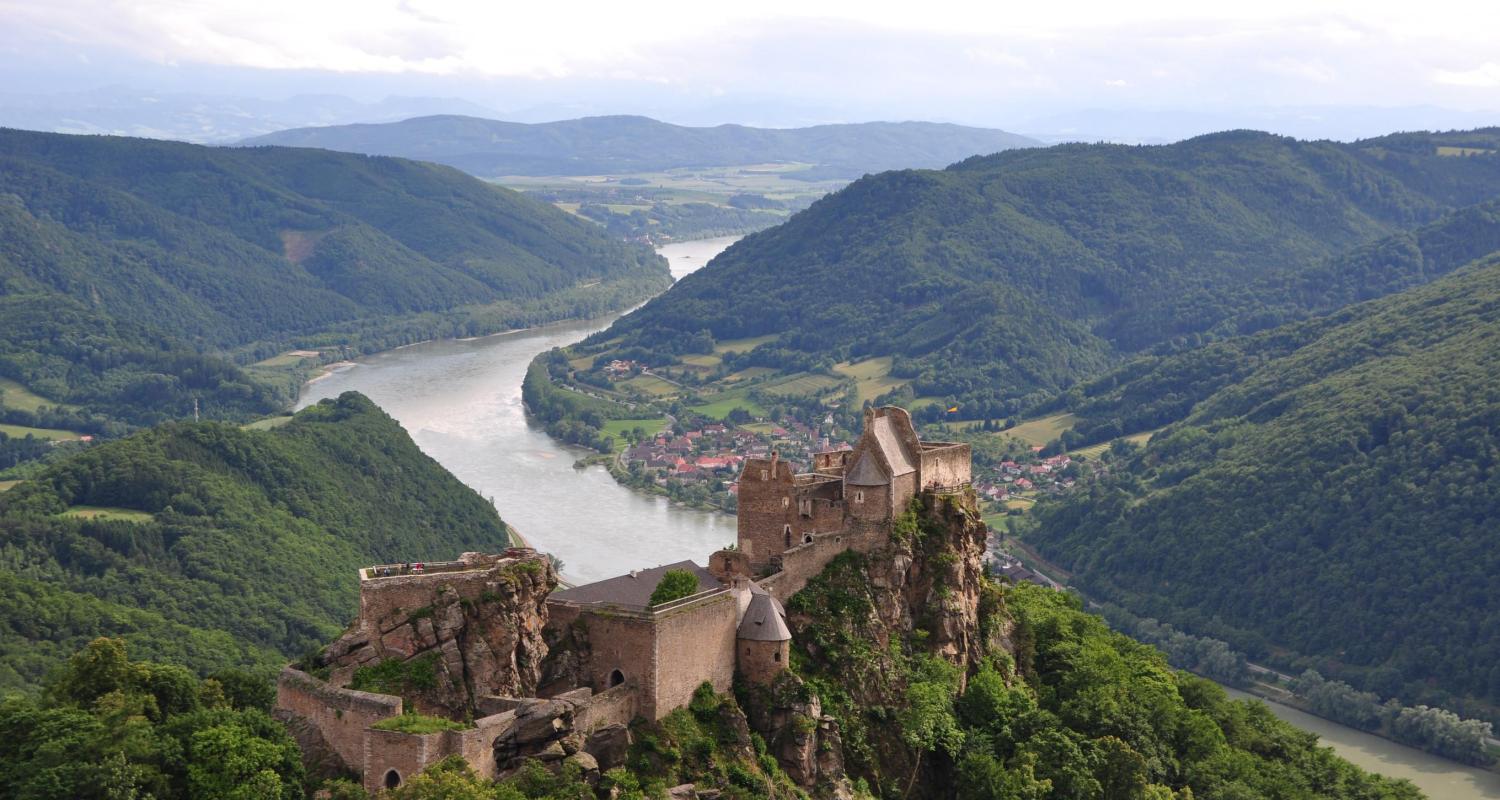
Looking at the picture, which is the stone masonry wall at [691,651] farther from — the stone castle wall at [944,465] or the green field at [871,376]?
the green field at [871,376]

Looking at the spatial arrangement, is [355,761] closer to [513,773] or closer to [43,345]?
[513,773]

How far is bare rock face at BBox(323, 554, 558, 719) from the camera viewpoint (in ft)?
147

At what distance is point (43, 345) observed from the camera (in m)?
191

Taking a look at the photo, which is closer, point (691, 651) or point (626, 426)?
point (691, 651)

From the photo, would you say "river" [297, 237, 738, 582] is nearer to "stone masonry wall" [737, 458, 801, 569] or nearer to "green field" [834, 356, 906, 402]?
"green field" [834, 356, 906, 402]

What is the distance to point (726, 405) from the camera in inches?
6998

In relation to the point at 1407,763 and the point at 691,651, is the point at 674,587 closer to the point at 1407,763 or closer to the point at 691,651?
the point at 691,651

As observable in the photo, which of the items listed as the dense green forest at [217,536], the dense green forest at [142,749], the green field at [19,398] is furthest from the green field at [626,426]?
the dense green forest at [142,749]

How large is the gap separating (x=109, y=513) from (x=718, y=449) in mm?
60810

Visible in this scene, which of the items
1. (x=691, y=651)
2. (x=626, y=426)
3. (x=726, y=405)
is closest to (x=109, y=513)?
(x=626, y=426)

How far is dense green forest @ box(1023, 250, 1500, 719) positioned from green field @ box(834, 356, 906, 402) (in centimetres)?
3447

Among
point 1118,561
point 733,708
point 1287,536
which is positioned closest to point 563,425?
point 1118,561

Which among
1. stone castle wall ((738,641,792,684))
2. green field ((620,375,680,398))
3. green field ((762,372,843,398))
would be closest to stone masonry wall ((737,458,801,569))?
stone castle wall ((738,641,792,684))

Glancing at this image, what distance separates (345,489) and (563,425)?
4206 cm
